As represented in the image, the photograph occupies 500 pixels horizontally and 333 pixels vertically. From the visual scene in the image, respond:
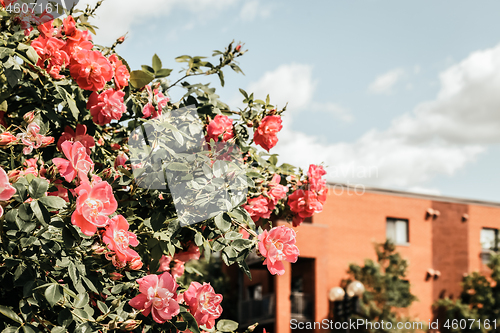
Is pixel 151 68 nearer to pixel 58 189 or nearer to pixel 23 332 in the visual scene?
→ pixel 58 189

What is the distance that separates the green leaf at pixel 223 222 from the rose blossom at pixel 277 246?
7.2 inches

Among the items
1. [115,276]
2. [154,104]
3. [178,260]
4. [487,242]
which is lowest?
[115,276]

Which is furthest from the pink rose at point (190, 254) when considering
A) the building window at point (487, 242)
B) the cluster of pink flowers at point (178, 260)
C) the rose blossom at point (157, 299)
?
the building window at point (487, 242)

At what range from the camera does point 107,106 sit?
115 inches

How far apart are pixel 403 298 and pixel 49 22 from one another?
728 inches

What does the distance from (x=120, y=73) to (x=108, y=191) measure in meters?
1.11

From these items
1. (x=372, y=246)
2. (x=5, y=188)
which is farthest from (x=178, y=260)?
(x=372, y=246)

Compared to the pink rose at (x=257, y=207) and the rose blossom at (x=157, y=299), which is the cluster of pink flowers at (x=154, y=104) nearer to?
the pink rose at (x=257, y=207)

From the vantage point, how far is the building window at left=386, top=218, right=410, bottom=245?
2112 cm

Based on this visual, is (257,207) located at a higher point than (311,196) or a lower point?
lower

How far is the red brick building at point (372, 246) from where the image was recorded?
62.5ft

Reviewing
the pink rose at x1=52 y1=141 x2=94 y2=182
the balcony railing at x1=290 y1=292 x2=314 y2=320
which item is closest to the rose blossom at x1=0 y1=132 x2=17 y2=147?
the pink rose at x1=52 y1=141 x2=94 y2=182

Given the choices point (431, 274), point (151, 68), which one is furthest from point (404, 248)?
point (151, 68)

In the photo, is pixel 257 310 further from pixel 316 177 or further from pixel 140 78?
pixel 140 78
